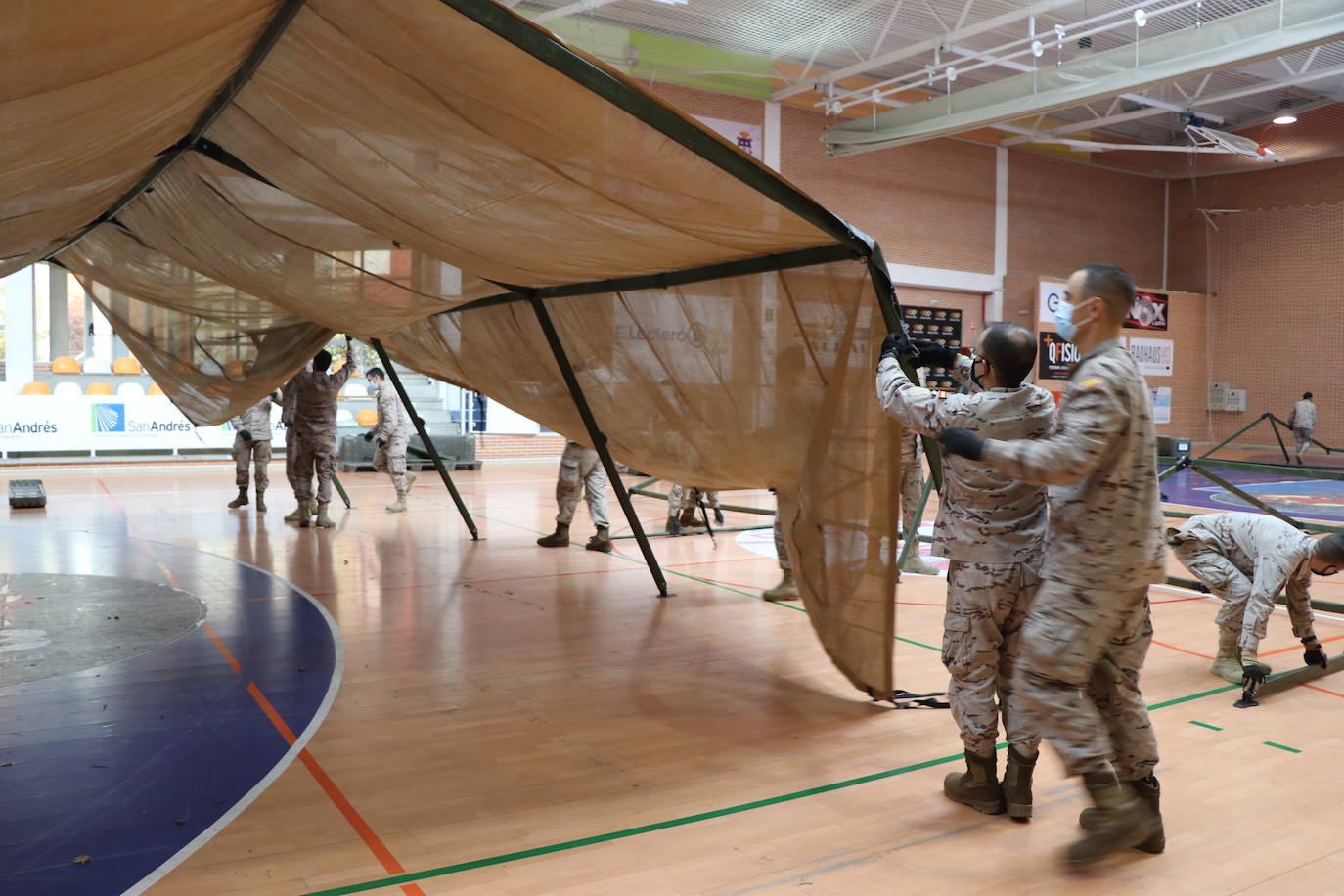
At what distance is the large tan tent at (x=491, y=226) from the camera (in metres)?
2.46

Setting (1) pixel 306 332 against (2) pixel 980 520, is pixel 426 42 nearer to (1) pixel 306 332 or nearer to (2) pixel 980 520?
(2) pixel 980 520

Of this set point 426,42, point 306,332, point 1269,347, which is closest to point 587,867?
point 426,42

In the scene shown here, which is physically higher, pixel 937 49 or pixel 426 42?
pixel 937 49

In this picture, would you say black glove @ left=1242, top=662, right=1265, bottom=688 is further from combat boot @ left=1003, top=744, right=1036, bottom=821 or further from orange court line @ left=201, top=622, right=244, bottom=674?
orange court line @ left=201, top=622, right=244, bottom=674

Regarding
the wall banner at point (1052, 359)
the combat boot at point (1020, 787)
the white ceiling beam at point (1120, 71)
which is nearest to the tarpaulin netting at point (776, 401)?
the combat boot at point (1020, 787)

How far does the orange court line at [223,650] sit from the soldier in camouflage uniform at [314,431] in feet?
14.2

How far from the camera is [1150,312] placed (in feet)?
80.8

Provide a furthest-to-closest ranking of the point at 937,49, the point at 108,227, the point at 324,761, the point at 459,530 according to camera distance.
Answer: the point at 937,49, the point at 459,530, the point at 108,227, the point at 324,761

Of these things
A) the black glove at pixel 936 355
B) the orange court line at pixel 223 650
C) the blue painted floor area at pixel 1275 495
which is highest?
the black glove at pixel 936 355

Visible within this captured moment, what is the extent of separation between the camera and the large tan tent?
8.07 feet

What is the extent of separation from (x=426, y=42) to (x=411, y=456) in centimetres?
1504

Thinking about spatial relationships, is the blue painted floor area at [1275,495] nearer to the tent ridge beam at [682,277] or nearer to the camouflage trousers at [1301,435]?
the camouflage trousers at [1301,435]

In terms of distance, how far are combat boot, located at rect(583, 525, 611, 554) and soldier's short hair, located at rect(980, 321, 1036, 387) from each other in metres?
5.96

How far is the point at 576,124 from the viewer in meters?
2.82
